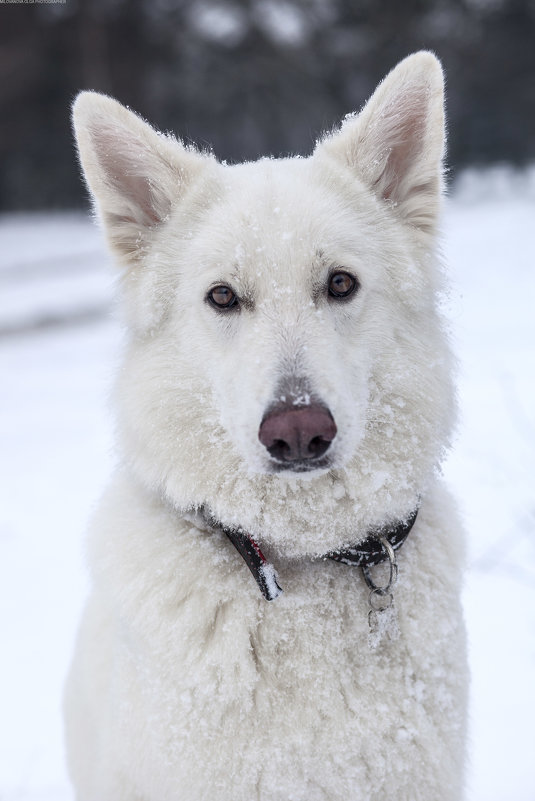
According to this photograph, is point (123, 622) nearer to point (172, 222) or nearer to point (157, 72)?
point (172, 222)

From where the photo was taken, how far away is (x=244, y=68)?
2800 centimetres

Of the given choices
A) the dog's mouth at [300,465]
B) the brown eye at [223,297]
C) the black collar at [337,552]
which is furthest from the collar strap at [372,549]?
the brown eye at [223,297]

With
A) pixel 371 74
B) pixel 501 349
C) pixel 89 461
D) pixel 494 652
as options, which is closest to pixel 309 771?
pixel 494 652

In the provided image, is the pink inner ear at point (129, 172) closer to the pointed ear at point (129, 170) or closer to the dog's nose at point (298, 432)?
the pointed ear at point (129, 170)

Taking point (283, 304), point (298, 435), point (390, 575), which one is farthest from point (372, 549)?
point (283, 304)

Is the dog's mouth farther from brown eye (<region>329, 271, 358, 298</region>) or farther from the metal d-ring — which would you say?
brown eye (<region>329, 271, 358, 298</region>)

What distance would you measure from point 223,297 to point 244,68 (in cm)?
2818

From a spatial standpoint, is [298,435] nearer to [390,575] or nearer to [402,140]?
[390,575]

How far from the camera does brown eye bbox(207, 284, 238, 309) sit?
2547 millimetres

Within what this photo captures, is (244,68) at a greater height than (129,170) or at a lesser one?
greater

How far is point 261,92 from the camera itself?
28.1m

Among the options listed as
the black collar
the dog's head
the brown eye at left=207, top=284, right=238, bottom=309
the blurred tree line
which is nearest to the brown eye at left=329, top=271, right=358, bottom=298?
the dog's head

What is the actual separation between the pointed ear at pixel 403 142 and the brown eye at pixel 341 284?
0.42m

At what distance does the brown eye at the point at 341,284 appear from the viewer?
8.30ft
